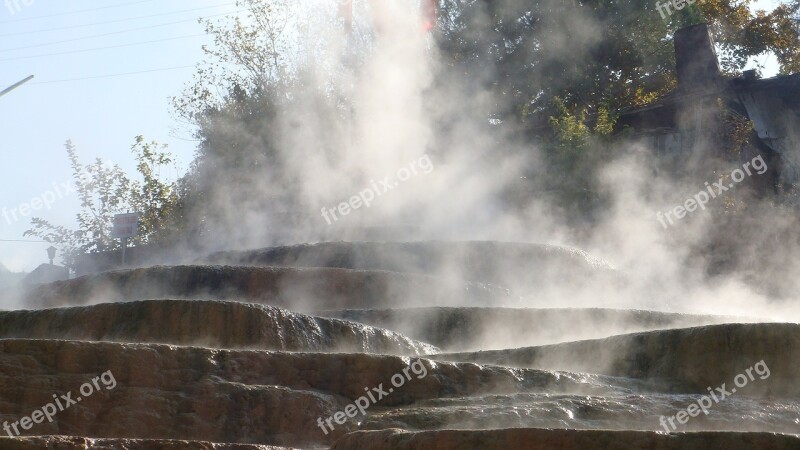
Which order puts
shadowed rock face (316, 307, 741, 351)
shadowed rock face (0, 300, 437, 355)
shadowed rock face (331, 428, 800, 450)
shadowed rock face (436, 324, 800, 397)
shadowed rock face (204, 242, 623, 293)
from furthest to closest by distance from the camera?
shadowed rock face (204, 242, 623, 293) < shadowed rock face (316, 307, 741, 351) < shadowed rock face (0, 300, 437, 355) < shadowed rock face (436, 324, 800, 397) < shadowed rock face (331, 428, 800, 450)

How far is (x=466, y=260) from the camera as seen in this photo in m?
18.1

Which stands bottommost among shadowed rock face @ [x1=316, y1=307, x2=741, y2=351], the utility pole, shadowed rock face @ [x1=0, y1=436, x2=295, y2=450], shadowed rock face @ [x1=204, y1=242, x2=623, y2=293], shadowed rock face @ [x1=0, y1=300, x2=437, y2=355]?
shadowed rock face @ [x1=0, y1=436, x2=295, y2=450]

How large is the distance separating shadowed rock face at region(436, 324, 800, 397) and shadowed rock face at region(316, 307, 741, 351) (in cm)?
327

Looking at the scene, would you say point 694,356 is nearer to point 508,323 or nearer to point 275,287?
point 508,323

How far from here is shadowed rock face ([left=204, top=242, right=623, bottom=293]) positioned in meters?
17.9

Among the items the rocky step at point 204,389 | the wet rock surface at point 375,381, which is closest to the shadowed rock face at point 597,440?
the wet rock surface at point 375,381

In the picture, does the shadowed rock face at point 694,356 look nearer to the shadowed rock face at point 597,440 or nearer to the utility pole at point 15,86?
the shadowed rock face at point 597,440

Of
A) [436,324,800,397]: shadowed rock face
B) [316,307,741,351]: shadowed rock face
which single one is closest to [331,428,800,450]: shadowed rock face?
[436,324,800,397]: shadowed rock face

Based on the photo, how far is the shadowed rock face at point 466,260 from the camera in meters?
17.9

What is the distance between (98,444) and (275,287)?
30.0 ft

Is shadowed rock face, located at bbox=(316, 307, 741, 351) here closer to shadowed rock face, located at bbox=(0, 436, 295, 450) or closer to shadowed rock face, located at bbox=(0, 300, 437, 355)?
shadowed rock face, located at bbox=(0, 300, 437, 355)

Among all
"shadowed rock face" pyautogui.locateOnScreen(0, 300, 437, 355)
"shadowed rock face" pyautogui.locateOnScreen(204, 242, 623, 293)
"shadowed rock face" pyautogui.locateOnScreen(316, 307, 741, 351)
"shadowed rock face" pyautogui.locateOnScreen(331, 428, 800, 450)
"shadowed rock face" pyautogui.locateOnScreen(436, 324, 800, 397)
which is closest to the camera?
"shadowed rock face" pyautogui.locateOnScreen(331, 428, 800, 450)

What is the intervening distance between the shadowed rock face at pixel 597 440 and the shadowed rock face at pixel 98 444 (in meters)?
1.23

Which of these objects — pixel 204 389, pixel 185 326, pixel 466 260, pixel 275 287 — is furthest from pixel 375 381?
pixel 466 260
